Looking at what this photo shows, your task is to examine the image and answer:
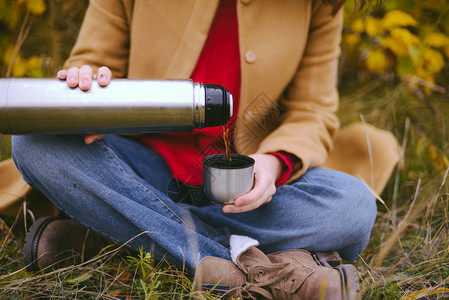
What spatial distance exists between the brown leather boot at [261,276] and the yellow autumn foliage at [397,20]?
1785mm

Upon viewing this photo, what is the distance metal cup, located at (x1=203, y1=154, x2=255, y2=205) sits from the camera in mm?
1013

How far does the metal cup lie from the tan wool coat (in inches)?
12.1

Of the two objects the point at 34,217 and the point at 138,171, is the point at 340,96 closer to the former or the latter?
the point at 138,171

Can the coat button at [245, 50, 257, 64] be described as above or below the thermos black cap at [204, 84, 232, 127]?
above

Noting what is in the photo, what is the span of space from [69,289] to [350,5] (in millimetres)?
2388

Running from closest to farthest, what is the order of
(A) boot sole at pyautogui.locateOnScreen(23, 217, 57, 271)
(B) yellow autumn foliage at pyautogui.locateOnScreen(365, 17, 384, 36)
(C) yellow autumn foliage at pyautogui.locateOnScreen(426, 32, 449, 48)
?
(A) boot sole at pyautogui.locateOnScreen(23, 217, 57, 271) → (C) yellow autumn foliage at pyautogui.locateOnScreen(426, 32, 449, 48) → (B) yellow autumn foliage at pyautogui.locateOnScreen(365, 17, 384, 36)

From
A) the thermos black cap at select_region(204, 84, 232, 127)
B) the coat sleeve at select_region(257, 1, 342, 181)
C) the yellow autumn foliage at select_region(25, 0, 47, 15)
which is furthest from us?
the yellow autumn foliage at select_region(25, 0, 47, 15)

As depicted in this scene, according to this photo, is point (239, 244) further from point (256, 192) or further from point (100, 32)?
point (100, 32)

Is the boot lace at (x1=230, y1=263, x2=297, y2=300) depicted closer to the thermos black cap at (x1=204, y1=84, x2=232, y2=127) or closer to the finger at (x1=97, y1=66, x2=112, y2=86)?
the thermos black cap at (x1=204, y1=84, x2=232, y2=127)

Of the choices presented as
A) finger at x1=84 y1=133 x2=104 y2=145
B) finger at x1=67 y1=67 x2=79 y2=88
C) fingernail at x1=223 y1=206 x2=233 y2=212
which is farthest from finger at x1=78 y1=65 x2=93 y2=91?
fingernail at x1=223 y1=206 x2=233 y2=212

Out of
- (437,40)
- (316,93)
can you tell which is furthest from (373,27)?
(316,93)

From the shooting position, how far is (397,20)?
7.61 feet

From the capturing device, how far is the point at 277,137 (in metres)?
1.42

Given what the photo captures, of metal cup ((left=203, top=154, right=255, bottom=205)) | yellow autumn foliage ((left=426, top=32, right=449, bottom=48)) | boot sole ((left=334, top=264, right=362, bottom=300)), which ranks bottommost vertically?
boot sole ((left=334, top=264, right=362, bottom=300))
